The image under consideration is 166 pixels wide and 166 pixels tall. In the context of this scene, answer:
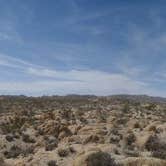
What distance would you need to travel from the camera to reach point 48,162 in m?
17.8

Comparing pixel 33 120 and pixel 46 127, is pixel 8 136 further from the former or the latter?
pixel 33 120

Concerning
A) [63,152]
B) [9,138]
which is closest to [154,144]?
[63,152]

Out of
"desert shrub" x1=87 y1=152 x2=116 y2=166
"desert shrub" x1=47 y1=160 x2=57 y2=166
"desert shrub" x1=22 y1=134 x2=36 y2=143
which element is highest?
"desert shrub" x1=87 y1=152 x2=116 y2=166

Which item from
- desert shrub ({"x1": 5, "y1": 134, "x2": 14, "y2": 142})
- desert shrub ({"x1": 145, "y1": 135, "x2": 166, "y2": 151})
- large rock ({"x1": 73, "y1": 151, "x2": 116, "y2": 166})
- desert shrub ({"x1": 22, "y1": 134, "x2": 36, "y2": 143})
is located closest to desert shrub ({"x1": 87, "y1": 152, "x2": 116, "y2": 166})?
large rock ({"x1": 73, "y1": 151, "x2": 116, "y2": 166})

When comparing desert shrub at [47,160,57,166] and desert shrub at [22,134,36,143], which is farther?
desert shrub at [22,134,36,143]

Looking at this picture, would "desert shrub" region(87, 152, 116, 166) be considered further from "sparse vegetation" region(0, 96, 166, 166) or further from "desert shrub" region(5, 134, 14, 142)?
"desert shrub" region(5, 134, 14, 142)

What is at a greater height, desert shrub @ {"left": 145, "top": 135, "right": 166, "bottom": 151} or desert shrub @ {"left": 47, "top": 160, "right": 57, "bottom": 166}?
desert shrub @ {"left": 145, "top": 135, "right": 166, "bottom": 151}

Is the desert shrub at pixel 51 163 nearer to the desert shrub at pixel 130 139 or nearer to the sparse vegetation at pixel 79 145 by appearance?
the sparse vegetation at pixel 79 145

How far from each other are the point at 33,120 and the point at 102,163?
978 inches

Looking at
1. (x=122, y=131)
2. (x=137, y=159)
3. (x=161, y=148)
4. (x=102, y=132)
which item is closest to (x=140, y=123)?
(x=122, y=131)

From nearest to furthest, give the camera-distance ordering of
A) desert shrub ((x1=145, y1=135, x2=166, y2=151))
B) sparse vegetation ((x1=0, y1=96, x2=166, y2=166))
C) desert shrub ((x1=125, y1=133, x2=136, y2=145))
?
sparse vegetation ((x1=0, y1=96, x2=166, y2=166)), desert shrub ((x1=145, y1=135, x2=166, y2=151)), desert shrub ((x1=125, y1=133, x2=136, y2=145))

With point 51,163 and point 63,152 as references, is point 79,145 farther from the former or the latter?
point 51,163

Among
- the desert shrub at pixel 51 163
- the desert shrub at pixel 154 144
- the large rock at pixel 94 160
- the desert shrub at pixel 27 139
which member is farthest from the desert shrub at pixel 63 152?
the desert shrub at pixel 27 139

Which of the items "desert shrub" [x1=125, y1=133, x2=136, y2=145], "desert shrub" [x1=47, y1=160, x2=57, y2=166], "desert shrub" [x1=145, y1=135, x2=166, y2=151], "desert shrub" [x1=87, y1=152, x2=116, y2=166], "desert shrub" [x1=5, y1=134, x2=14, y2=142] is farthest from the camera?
"desert shrub" [x1=5, y1=134, x2=14, y2=142]
